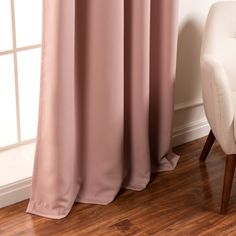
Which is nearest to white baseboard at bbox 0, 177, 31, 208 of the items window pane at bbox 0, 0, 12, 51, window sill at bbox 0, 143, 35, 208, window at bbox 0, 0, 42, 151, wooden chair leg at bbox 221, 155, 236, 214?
window sill at bbox 0, 143, 35, 208

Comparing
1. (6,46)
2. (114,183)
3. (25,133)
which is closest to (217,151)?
(114,183)

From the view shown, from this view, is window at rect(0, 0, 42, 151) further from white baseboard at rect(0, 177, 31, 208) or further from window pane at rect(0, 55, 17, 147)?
white baseboard at rect(0, 177, 31, 208)

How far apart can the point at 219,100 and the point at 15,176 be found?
36.8 inches

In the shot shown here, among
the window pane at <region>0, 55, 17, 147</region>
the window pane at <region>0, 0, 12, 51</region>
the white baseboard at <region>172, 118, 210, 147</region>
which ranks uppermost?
the window pane at <region>0, 0, 12, 51</region>

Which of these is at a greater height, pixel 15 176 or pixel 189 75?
pixel 189 75

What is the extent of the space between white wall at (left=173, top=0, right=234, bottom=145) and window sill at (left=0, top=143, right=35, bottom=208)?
817 millimetres

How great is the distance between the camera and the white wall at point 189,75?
2816 millimetres

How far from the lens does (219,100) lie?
2.32 m

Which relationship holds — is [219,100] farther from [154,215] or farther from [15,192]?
[15,192]

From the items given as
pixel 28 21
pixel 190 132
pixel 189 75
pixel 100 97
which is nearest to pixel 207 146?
pixel 190 132

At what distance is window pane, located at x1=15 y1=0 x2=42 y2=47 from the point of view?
2.57 m

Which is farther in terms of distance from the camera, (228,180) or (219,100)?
(228,180)

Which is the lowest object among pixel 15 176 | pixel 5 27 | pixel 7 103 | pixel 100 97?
pixel 15 176

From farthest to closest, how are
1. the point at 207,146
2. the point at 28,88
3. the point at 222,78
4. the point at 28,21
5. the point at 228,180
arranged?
the point at 207,146, the point at 28,88, the point at 28,21, the point at 228,180, the point at 222,78
